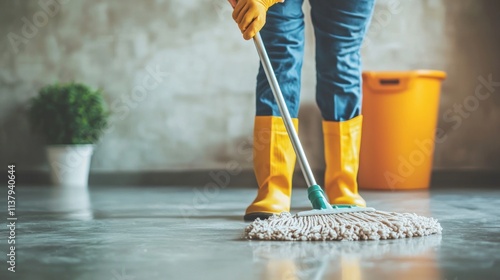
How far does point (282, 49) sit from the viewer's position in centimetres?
189


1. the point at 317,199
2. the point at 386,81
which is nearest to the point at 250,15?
the point at 317,199

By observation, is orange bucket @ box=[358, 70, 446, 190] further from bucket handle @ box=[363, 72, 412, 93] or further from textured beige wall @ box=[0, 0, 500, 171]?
textured beige wall @ box=[0, 0, 500, 171]

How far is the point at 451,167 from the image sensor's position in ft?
11.2

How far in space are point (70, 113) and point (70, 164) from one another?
0.25 meters

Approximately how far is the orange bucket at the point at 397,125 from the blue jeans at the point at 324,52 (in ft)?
3.77

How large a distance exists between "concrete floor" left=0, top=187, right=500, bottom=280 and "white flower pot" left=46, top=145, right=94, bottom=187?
110 cm

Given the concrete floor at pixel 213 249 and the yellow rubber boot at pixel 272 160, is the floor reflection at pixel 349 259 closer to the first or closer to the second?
the concrete floor at pixel 213 249

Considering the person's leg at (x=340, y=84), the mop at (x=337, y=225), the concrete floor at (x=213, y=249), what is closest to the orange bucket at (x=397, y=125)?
the concrete floor at (x=213, y=249)

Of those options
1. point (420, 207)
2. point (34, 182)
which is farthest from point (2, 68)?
point (420, 207)

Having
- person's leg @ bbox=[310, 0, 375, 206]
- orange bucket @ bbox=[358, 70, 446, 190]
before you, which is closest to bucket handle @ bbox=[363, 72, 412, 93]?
orange bucket @ bbox=[358, 70, 446, 190]

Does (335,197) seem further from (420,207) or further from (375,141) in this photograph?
(375,141)

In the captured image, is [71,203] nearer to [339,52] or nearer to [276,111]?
[276,111]

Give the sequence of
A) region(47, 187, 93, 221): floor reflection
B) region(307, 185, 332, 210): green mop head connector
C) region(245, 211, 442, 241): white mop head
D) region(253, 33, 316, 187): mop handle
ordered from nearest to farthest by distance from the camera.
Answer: region(245, 211, 442, 241): white mop head, region(307, 185, 332, 210): green mop head connector, region(253, 33, 316, 187): mop handle, region(47, 187, 93, 221): floor reflection

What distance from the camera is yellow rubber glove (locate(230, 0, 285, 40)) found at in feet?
5.46
